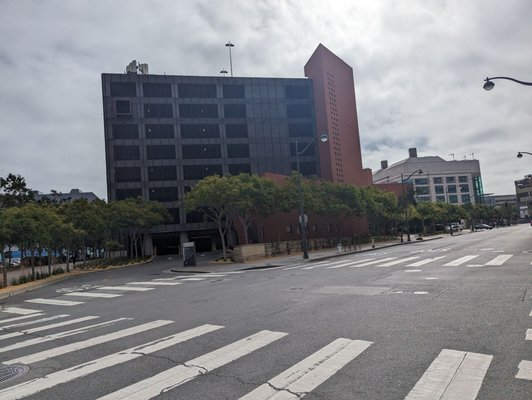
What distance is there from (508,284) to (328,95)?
5316 cm

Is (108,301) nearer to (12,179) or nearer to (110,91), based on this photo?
(12,179)

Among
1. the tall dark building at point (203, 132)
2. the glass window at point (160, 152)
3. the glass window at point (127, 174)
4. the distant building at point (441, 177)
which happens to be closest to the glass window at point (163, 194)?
the tall dark building at point (203, 132)

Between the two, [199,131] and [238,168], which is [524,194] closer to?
[238,168]

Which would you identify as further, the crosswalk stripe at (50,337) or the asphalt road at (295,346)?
the crosswalk stripe at (50,337)

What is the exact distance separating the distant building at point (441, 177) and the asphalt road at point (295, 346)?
429 feet

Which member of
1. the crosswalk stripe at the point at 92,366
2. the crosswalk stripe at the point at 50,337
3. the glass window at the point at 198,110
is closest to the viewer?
the crosswalk stripe at the point at 92,366

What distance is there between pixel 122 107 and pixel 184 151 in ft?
38.5

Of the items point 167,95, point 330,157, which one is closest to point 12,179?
point 167,95

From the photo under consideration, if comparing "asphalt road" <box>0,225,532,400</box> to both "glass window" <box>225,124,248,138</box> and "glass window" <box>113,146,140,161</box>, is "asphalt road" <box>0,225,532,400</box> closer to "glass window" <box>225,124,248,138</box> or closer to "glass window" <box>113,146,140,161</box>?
"glass window" <box>113,146,140,161</box>

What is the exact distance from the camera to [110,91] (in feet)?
215

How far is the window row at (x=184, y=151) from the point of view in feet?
213

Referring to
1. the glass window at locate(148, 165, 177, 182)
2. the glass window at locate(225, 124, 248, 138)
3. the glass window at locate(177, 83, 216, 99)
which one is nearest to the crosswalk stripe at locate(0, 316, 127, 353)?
the glass window at locate(148, 165, 177, 182)

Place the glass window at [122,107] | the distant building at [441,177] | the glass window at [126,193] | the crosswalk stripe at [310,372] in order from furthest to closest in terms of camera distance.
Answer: the distant building at [441,177] < the glass window at [122,107] < the glass window at [126,193] < the crosswalk stripe at [310,372]

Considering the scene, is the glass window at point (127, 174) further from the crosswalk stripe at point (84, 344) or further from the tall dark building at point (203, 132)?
the crosswalk stripe at point (84, 344)
